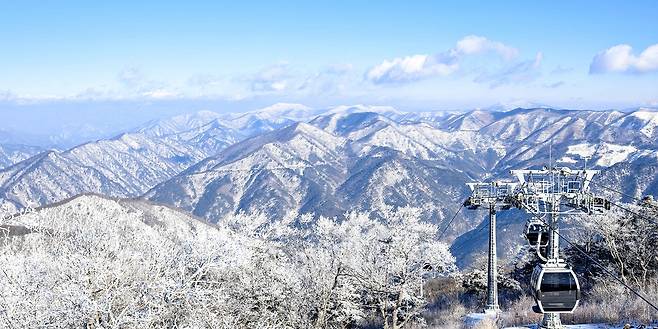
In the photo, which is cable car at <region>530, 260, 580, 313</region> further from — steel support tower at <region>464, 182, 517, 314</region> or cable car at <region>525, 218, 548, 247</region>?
steel support tower at <region>464, 182, 517, 314</region>

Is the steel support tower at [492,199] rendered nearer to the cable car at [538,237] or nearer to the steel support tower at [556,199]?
the steel support tower at [556,199]

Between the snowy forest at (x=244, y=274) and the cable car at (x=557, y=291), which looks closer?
the snowy forest at (x=244, y=274)

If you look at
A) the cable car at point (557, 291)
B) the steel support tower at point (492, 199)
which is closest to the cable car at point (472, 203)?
the steel support tower at point (492, 199)

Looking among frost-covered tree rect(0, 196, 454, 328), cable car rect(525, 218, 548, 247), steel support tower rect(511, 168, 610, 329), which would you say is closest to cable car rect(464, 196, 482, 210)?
steel support tower rect(511, 168, 610, 329)

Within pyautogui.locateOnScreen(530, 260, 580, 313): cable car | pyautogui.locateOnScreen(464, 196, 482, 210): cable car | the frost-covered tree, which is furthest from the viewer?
pyautogui.locateOnScreen(464, 196, 482, 210): cable car

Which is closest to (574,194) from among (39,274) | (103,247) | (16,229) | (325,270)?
(325,270)

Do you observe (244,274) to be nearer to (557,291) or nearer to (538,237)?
(538,237)

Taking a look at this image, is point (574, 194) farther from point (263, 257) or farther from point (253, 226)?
point (253, 226)

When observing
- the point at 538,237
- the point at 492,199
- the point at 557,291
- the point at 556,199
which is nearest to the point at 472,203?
the point at 492,199
